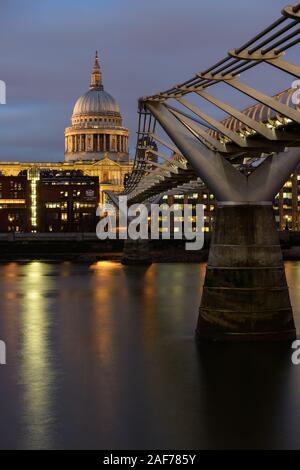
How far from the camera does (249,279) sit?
1077 inches

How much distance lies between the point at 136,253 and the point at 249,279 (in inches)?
2326

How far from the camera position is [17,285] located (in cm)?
6053

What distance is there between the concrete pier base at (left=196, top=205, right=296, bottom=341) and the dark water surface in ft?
2.19

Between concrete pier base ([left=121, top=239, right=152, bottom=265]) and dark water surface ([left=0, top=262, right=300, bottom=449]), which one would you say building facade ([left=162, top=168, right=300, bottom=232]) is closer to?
concrete pier base ([left=121, top=239, right=152, bottom=265])

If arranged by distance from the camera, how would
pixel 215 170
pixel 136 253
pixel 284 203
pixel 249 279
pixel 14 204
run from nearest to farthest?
pixel 249 279 < pixel 215 170 < pixel 136 253 < pixel 284 203 < pixel 14 204

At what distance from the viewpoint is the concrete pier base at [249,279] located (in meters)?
27.4

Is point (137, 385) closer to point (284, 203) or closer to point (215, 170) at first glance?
point (215, 170)

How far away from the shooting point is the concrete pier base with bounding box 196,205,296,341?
2738 centimetres

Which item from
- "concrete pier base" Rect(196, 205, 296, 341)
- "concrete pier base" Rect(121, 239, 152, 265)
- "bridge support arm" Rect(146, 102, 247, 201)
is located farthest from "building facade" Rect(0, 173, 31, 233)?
"concrete pier base" Rect(196, 205, 296, 341)

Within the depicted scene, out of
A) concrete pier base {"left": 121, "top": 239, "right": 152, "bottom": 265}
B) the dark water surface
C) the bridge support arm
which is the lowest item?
the dark water surface

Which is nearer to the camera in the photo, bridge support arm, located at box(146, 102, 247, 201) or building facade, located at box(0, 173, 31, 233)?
bridge support arm, located at box(146, 102, 247, 201)

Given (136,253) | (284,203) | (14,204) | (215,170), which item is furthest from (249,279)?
(14,204)

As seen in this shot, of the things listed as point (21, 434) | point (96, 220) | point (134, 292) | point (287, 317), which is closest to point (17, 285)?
point (134, 292)
